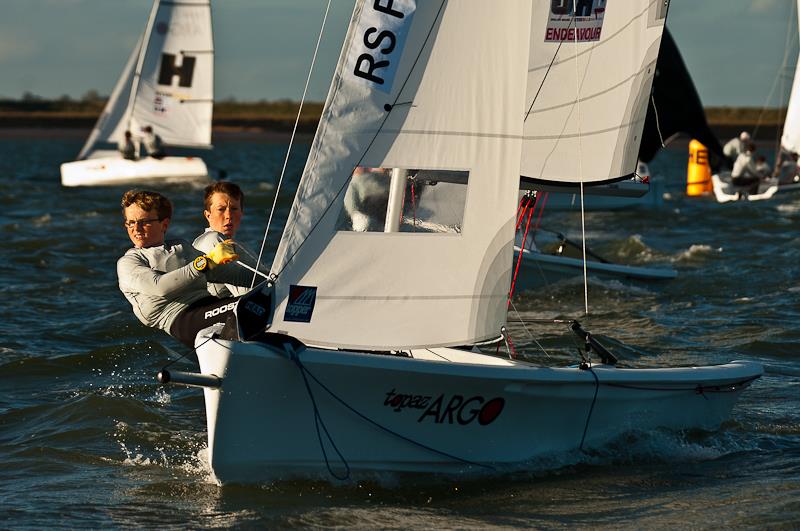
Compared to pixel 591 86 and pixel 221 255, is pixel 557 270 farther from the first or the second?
pixel 221 255

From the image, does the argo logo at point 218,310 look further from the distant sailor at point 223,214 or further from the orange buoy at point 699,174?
the orange buoy at point 699,174

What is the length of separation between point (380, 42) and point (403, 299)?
123cm

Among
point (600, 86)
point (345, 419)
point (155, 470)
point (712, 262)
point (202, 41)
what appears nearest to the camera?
point (345, 419)

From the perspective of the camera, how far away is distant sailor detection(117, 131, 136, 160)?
103 ft

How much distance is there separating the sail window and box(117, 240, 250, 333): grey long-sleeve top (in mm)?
686

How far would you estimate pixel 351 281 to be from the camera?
6.14 metres

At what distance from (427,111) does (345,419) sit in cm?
153

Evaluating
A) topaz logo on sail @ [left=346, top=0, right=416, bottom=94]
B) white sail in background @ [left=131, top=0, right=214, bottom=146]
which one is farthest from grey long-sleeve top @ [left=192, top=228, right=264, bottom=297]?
white sail in background @ [left=131, top=0, right=214, bottom=146]

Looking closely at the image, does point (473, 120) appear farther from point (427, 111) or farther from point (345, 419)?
point (345, 419)

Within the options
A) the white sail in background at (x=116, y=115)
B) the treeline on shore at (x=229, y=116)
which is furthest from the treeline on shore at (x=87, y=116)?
the white sail in background at (x=116, y=115)

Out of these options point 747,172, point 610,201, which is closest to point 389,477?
point 610,201

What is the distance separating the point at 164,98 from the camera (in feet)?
105

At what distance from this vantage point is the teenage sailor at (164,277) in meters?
6.27

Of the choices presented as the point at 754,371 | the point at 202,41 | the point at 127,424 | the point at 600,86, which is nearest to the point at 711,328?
the point at 600,86
